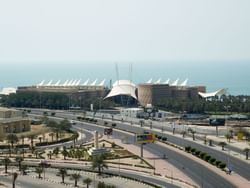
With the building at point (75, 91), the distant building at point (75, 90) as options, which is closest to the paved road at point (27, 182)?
the building at point (75, 91)

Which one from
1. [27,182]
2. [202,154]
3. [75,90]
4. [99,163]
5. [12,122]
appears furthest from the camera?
[75,90]

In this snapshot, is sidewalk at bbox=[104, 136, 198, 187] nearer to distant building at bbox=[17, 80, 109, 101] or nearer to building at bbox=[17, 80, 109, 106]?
building at bbox=[17, 80, 109, 106]

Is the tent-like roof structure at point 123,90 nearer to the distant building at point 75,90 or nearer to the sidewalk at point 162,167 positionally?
the distant building at point 75,90

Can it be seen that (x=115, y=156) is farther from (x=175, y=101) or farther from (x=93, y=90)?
(x=93, y=90)

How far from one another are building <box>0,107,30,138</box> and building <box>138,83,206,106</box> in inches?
1746

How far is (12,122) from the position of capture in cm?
8375

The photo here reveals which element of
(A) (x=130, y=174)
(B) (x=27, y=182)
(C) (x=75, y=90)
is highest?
(C) (x=75, y=90)

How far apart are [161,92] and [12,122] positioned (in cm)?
5196

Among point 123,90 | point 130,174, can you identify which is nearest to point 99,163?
point 130,174

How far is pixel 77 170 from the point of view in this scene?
5844 centimetres

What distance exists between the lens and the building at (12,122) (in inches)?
3268

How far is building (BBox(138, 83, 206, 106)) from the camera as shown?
127125 millimetres

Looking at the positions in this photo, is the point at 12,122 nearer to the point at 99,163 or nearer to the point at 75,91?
the point at 99,163

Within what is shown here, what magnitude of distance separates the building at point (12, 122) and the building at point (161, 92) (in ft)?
146
